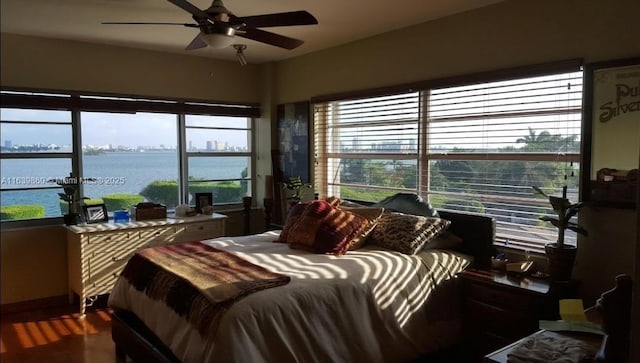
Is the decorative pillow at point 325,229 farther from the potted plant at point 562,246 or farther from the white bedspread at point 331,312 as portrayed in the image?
the potted plant at point 562,246

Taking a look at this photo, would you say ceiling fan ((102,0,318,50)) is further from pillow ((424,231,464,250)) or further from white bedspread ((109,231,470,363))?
pillow ((424,231,464,250))

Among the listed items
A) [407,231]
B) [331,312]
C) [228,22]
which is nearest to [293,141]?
[407,231]

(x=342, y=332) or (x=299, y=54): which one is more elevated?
(x=299, y=54)

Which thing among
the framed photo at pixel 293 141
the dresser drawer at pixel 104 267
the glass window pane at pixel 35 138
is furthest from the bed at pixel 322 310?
the glass window pane at pixel 35 138

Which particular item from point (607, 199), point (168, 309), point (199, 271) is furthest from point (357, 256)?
point (607, 199)

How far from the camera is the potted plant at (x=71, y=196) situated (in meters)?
4.28

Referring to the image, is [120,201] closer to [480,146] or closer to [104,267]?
[104,267]

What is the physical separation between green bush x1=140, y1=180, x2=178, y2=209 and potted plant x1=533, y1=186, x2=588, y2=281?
3757 mm


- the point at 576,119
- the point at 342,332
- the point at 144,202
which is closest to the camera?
the point at 342,332

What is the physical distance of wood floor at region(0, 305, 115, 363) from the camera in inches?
130

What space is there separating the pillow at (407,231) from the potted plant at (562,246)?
0.73 metres

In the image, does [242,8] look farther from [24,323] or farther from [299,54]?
[24,323]

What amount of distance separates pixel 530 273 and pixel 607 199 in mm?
641

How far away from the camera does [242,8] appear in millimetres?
3371
